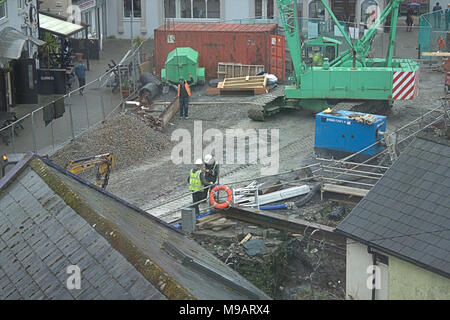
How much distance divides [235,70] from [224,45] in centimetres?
126

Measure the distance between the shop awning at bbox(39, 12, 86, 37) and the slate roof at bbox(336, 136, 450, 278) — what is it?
23.1 m

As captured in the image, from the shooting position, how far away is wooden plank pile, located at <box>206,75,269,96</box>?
30.2 meters

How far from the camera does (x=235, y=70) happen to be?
108ft

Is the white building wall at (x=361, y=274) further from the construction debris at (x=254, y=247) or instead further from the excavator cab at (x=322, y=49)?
the excavator cab at (x=322, y=49)

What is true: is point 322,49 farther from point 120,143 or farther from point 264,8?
point 264,8

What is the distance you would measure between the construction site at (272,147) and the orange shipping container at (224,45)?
51mm

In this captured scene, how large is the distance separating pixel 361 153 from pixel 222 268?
37.0ft

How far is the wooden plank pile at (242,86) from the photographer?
99.2 feet

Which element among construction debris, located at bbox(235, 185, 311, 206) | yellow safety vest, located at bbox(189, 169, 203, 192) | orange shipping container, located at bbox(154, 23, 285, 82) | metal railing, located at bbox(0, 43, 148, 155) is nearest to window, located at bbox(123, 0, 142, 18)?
orange shipping container, located at bbox(154, 23, 285, 82)

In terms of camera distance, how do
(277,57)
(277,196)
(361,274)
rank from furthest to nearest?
(277,57) → (277,196) → (361,274)

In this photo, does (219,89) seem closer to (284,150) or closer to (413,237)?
(284,150)

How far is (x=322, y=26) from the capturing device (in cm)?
3609

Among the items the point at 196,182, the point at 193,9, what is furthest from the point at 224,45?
the point at 196,182

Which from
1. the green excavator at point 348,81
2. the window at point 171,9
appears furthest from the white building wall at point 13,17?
the window at point 171,9
